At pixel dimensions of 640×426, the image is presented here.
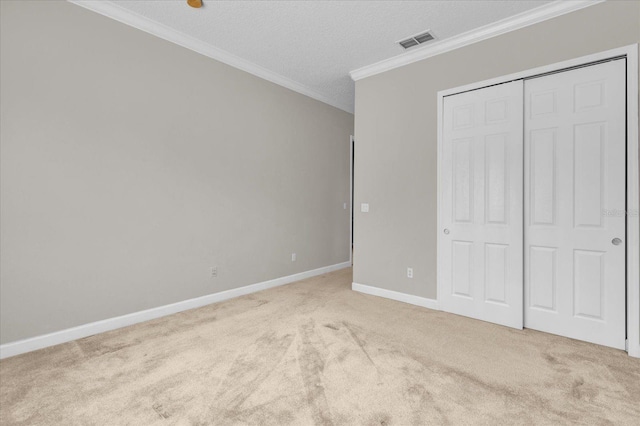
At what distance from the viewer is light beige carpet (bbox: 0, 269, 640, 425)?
1757 millimetres

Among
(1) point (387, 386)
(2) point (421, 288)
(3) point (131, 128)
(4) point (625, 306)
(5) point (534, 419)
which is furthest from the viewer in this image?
(2) point (421, 288)

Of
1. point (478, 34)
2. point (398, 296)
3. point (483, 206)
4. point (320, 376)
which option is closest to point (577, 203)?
point (483, 206)

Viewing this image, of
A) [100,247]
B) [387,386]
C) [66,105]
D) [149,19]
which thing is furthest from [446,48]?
[100,247]

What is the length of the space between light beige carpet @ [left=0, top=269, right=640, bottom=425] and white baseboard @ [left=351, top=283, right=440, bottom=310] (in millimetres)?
412

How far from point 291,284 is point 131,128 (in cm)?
288

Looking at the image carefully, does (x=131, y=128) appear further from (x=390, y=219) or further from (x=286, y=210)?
(x=390, y=219)

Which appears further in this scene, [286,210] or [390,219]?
[286,210]

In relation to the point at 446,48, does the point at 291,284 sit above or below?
below

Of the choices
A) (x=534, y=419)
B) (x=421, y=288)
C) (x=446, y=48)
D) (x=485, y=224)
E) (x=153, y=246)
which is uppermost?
(x=446, y=48)

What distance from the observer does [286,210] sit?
15.3 ft

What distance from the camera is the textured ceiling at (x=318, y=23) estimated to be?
282cm

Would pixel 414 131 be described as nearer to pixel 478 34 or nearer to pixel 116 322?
pixel 478 34

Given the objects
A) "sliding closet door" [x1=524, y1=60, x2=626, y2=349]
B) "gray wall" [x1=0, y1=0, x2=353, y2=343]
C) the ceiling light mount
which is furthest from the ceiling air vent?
"gray wall" [x1=0, y1=0, x2=353, y2=343]

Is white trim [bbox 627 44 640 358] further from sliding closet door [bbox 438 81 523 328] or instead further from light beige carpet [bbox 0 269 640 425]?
sliding closet door [bbox 438 81 523 328]
